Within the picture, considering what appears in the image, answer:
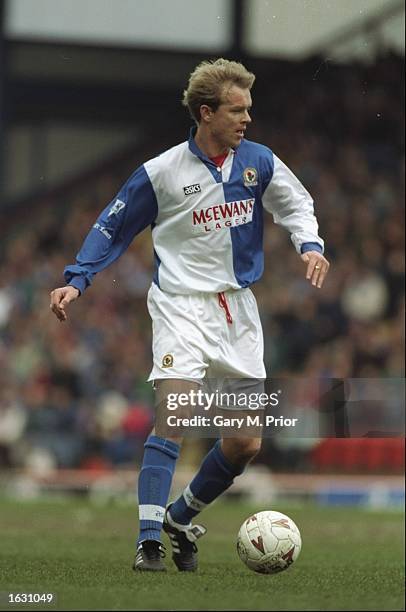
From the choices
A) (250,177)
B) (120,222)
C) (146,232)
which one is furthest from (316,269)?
(146,232)

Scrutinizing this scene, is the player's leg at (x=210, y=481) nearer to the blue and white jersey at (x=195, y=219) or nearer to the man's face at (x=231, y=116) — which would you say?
the blue and white jersey at (x=195, y=219)

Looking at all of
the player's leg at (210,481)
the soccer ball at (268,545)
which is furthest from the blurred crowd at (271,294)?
the soccer ball at (268,545)

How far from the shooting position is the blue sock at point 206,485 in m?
6.49

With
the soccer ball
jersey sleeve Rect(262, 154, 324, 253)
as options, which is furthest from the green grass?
jersey sleeve Rect(262, 154, 324, 253)

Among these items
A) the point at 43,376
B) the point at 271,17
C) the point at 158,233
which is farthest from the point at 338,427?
the point at 43,376

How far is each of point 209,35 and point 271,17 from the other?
1.75 meters

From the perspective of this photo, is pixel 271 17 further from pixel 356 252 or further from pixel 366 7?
pixel 356 252

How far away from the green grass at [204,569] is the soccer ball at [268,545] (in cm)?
7

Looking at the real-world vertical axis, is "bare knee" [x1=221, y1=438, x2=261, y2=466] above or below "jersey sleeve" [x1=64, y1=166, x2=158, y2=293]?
below

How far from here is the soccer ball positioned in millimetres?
6059

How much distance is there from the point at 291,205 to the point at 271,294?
6.51 metres

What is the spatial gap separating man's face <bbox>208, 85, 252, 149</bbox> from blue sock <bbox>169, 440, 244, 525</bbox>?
1.46m

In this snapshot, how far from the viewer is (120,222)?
20.5 ft

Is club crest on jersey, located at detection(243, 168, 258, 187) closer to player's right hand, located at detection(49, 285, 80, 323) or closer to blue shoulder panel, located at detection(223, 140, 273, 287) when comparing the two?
blue shoulder panel, located at detection(223, 140, 273, 287)
